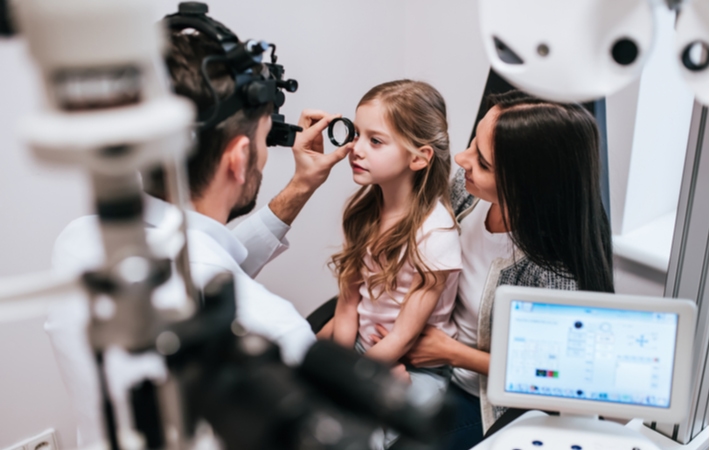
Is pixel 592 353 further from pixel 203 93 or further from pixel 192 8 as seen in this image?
pixel 192 8

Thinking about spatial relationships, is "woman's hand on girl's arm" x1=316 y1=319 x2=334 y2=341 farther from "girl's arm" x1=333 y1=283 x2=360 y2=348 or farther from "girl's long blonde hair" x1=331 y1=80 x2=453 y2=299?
"girl's long blonde hair" x1=331 y1=80 x2=453 y2=299

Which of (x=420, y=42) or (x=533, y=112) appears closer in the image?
(x=533, y=112)

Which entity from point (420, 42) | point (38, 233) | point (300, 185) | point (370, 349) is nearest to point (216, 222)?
point (300, 185)

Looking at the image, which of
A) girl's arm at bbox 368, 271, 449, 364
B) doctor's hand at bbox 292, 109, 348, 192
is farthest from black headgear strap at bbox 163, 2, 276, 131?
girl's arm at bbox 368, 271, 449, 364

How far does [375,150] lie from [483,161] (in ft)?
0.92

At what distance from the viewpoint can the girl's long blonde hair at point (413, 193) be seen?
151 centimetres

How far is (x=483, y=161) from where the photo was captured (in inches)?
55.8

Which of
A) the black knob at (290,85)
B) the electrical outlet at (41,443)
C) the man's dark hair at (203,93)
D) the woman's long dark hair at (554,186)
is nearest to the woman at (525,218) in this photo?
the woman's long dark hair at (554,186)

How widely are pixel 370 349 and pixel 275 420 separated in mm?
1237

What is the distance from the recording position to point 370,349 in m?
1.58

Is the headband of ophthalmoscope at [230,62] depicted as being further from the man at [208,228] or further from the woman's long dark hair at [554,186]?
the woman's long dark hair at [554,186]

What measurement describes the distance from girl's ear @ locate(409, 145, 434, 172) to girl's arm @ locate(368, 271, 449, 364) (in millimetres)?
280

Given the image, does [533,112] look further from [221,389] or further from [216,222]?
[221,389]

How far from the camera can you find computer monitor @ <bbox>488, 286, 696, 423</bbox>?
98 centimetres
